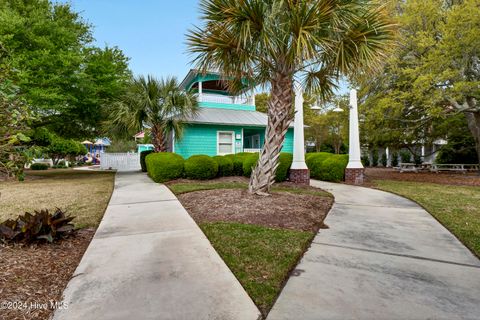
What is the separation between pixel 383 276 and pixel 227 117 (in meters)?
12.6

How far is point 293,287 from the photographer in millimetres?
2496

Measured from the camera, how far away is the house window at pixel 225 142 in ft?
47.1

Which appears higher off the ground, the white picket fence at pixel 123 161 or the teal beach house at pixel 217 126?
the teal beach house at pixel 217 126

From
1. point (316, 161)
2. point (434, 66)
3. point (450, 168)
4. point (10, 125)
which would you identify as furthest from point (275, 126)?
point (450, 168)

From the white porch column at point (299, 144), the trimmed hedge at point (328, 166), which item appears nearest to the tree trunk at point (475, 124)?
the trimmed hedge at point (328, 166)

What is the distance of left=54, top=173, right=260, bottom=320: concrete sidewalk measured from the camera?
2109 millimetres

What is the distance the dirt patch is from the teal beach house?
6.89 meters

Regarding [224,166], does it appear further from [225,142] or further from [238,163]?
[225,142]

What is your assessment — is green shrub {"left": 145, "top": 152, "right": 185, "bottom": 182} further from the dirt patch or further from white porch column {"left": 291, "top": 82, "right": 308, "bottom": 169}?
white porch column {"left": 291, "top": 82, "right": 308, "bottom": 169}

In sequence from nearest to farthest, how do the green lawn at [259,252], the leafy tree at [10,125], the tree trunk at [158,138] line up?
the green lawn at [259,252] < the leafy tree at [10,125] < the tree trunk at [158,138]

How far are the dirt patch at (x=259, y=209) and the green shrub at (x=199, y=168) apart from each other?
125 inches

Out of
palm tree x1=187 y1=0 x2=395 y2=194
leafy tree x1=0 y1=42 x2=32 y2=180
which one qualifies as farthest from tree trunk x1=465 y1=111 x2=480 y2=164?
leafy tree x1=0 y1=42 x2=32 y2=180

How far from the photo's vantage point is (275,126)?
6.12 meters

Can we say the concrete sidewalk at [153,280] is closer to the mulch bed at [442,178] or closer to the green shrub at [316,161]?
the green shrub at [316,161]
